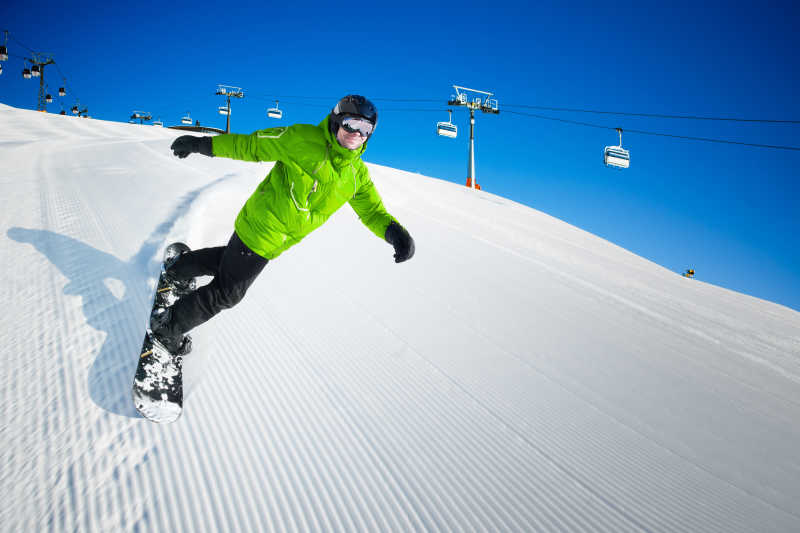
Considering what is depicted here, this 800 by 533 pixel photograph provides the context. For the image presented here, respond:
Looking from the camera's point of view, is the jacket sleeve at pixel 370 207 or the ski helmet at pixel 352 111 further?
the jacket sleeve at pixel 370 207

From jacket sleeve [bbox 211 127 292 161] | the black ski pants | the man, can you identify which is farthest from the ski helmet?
the black ski pants

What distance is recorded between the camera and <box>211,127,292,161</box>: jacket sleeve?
2.02 metres

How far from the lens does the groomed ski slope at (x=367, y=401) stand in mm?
1408

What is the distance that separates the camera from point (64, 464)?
134 cm

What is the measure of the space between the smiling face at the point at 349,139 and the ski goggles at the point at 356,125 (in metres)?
0.02

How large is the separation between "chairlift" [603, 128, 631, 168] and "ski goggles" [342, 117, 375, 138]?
17.4 m

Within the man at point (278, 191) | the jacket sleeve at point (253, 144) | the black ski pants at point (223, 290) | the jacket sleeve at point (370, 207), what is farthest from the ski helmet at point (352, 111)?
the black ski pants at point (223, 290)

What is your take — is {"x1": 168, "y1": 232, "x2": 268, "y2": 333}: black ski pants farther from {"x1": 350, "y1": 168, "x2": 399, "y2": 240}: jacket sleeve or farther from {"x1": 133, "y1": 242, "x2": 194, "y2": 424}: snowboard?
{"x1": 350, "y1": 168, "x2": 399, "y2": 240}: jacket sleeve

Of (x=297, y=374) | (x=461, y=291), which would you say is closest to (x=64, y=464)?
(x=297, y=374)

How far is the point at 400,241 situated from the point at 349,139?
31.4 inches

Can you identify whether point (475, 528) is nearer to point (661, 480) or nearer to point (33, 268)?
point (661, 480)

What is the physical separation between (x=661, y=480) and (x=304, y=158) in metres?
2.59

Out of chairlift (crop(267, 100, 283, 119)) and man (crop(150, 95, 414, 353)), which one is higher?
chairlift (crop(267, 100, 283, 119))

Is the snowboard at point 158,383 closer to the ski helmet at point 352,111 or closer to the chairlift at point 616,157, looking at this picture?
the ski helmet at point 352,111
